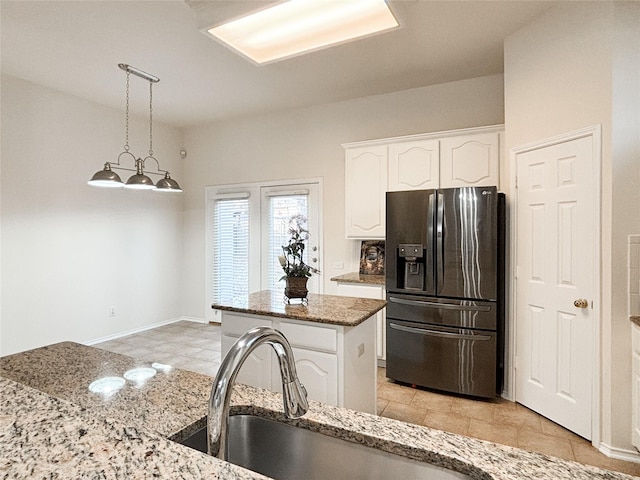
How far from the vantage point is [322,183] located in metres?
4.70

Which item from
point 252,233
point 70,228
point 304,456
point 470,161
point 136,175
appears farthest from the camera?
point 252,233

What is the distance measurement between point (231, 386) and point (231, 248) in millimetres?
4920

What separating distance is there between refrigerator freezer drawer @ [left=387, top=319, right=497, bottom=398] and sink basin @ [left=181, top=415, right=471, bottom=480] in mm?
2499

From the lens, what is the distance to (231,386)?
0.71 metres

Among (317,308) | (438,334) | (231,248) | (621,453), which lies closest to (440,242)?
(438,334)

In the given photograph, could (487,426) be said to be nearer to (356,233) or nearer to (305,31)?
(356,233)

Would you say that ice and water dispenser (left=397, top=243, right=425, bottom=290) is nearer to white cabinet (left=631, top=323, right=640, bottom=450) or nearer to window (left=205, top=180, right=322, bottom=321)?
white cabinet (left=631, top=323, right=640, bottom=450)

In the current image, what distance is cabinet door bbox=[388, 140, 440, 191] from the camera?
3668 millimetres

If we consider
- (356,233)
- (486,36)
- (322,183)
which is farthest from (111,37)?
(486,36)

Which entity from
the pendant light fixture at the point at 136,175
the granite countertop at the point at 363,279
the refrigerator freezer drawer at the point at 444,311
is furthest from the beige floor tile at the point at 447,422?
the pendant light fixture at the point at 136,175

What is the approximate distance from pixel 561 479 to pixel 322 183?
4242 millimetres

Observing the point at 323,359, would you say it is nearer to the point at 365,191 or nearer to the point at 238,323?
the point at 238,323

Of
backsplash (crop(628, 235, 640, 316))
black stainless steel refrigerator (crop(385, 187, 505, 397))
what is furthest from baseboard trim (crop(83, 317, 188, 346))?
backsplash (crop(628, 235, 640, 316))

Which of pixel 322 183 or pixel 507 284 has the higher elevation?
pixel 322 183
